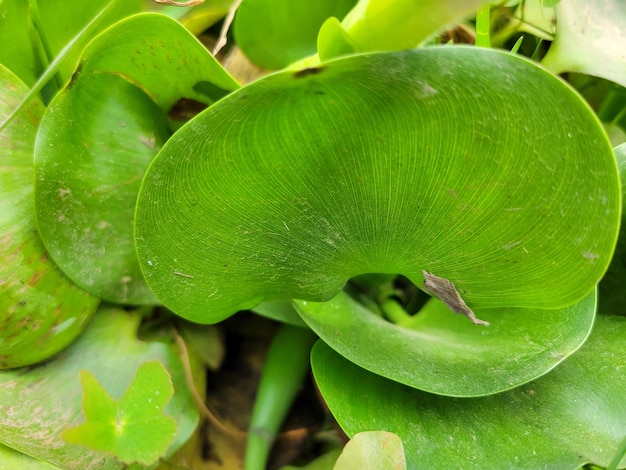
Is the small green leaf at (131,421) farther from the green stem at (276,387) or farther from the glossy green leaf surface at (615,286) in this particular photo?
the glossy green leaf surface at (615,286)

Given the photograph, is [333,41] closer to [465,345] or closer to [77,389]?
[465,345]

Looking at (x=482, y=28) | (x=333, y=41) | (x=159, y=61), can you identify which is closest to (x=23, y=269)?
(x=159, y=61)

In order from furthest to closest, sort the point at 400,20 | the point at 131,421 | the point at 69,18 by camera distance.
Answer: the point at 69,18 < the point at 131,421 < the point at 400,20

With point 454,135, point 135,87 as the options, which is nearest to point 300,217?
point 454,135

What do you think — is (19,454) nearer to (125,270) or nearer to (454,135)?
(125,270)

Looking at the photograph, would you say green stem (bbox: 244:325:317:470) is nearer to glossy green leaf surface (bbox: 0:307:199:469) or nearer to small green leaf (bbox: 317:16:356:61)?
glossy green leaf surface (bbox: 0:307:199:469)

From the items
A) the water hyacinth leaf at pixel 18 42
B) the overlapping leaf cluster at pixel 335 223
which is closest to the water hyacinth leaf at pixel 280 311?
the overlapping leaf cluster at pixel 335 223
